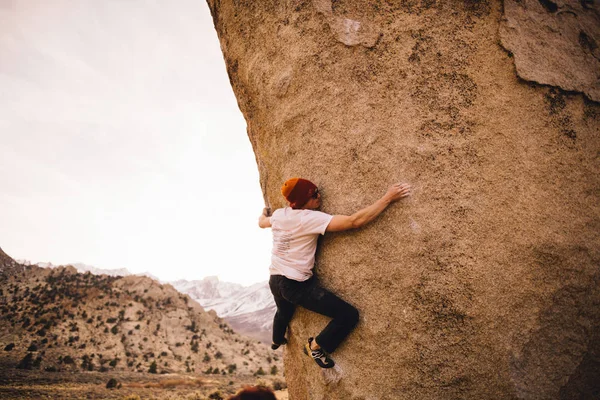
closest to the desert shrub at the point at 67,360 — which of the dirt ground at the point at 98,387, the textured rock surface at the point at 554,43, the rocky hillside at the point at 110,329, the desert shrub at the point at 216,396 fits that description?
the rocky hillside at the point at 110,329

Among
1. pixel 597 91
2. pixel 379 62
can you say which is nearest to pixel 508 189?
pixel 597 91

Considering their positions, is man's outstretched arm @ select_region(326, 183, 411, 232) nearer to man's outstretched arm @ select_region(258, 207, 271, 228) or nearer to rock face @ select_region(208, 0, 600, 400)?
rock face @ select_region(208, 0, 600, 400)

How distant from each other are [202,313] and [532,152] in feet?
133

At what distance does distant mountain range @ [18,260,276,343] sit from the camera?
76562 millimetres

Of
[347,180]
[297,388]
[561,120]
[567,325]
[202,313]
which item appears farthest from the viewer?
[202,313]

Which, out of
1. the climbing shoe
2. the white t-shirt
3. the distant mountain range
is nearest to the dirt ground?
the climbing shoe

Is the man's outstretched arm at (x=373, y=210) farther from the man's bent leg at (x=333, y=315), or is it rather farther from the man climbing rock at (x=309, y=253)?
the man's bent leg at (x=333, y=315)

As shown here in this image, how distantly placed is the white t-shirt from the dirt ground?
11253 millimetres

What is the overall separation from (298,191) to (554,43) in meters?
2.76

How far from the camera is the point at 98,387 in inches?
586

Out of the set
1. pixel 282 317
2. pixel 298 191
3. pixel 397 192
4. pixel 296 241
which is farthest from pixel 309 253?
pixel 397 192

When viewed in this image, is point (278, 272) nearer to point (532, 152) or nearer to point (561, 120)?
point (532, 152)

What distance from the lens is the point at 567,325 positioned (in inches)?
97.6

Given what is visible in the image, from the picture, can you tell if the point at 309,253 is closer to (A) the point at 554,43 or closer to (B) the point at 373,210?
(B) the point at 373,210
